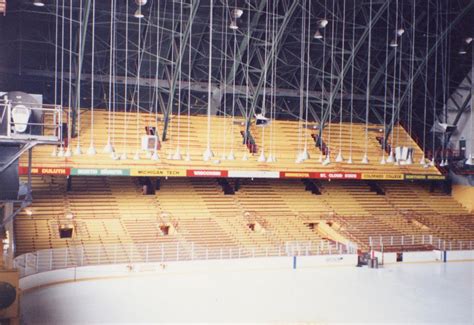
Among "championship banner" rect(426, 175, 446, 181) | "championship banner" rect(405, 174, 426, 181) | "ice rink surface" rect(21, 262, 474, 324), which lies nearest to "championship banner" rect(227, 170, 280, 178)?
"ice rink surface" rect(21, 262, 474, 324)

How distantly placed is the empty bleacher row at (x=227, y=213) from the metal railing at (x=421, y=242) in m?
0.49

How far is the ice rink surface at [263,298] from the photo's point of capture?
15.0m

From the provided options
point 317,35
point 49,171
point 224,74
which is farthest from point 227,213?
point 317,35

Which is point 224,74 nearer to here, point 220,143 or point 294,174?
point 220,143

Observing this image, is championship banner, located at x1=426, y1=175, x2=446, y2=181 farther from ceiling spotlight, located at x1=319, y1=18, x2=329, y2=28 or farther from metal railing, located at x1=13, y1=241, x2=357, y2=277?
ceiling spotlight, located at x1=319, y1=18, x2=329, y2=28

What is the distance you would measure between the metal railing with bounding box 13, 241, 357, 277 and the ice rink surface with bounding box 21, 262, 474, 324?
114 cm

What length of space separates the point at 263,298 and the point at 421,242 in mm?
13558

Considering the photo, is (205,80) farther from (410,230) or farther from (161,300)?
(161,300)

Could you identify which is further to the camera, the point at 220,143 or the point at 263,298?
the point at 220,143

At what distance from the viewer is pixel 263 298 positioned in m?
17.5

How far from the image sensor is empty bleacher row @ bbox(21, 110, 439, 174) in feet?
88.0

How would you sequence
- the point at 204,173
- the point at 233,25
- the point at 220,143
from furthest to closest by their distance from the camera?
1. the point at 220,143
2. the point at 204,173
3. the point at 233,25

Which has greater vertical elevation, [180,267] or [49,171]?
[49,171]

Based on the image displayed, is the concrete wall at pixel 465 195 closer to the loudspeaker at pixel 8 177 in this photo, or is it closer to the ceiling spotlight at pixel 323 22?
the ceiling spotlight at pixel 323 22
